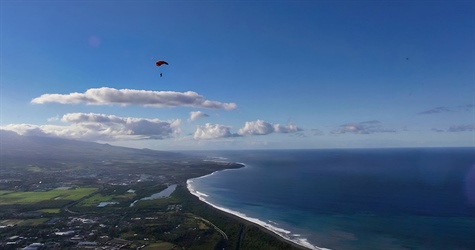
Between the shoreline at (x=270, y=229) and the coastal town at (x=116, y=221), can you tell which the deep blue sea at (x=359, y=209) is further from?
the coastal town at (x=116, y=221)

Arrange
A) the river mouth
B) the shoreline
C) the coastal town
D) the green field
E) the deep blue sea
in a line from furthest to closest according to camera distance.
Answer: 1. the river mouth
2. the green field
3. the deep blue sea
4. the coastal town
5. the shoreline

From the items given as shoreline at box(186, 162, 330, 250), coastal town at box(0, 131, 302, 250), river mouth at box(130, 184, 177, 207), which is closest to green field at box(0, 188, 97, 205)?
coastal town at box(0, 131, 302, 250)

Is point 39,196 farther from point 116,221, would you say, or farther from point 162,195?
point 116,221

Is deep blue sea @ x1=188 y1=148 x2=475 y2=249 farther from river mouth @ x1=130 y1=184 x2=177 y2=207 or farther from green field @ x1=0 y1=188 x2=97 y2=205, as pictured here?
green field @ x1=0 y1=188 x2=97 y2=205

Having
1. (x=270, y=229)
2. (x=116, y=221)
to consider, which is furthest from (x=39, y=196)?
(x=270, y=229)

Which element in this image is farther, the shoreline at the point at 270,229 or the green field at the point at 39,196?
the green field at the point at 39,196

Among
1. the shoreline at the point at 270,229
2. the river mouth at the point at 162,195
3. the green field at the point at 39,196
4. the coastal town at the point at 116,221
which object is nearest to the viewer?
the shoreline at the point at 270,229

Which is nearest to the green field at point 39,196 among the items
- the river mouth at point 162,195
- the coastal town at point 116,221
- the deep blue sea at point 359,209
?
the coastal town at point 116,221

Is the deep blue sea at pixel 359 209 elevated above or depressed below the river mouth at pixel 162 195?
above

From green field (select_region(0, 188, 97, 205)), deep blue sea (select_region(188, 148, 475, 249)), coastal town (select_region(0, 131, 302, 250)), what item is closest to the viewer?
coastal town (select_region(0, 131, 302, 250))

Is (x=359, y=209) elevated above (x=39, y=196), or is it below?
above
